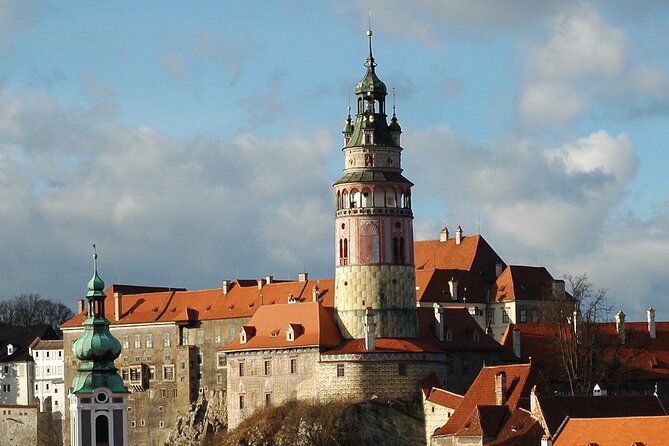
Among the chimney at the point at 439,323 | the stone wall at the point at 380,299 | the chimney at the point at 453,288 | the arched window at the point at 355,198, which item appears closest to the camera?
the stone wall at the point at 380,299

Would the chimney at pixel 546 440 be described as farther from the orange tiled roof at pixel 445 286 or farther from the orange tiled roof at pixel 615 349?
the orange tiled roof at pixel 445 286

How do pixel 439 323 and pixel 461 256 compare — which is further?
pixel 461 256

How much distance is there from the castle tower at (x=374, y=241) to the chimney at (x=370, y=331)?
1.19ft

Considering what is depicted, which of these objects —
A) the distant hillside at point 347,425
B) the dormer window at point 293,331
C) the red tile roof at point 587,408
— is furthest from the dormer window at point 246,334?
the red tile roof at point 587,408

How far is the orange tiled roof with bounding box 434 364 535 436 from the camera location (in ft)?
318

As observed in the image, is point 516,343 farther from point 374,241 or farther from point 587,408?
point 587,408

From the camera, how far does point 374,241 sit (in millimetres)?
110125

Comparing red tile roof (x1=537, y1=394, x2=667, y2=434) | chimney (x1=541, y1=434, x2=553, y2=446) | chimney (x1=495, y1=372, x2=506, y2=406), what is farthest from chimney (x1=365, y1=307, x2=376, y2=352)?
chimney (x1=541, y1=434, x2=553, y2=446)

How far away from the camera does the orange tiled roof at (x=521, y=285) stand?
121688 millimetres

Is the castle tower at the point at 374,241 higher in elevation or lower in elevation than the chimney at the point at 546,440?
higher

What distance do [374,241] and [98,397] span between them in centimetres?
3452

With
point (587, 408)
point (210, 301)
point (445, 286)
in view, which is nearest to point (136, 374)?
point (210, 301)

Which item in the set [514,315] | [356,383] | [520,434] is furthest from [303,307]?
[520,434]

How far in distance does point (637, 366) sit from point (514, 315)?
9723 millimetres
